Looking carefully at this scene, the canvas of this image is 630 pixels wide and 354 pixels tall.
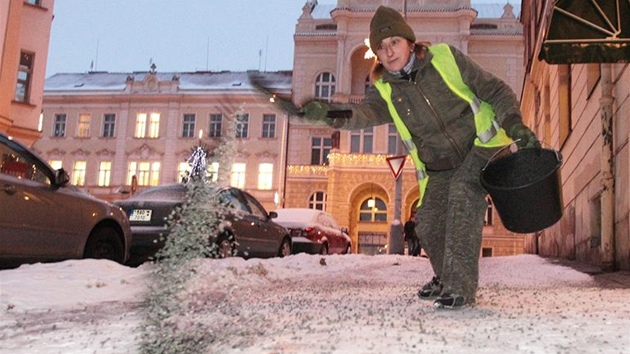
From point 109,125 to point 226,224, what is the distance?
1416 inches

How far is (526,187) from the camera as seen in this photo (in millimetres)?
3596

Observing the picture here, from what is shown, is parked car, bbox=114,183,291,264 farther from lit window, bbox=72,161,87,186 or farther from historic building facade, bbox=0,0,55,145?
lit window, bbox=72,161,87,186

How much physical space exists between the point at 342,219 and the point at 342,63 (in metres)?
9.18

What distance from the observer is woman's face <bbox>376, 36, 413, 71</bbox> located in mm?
3865

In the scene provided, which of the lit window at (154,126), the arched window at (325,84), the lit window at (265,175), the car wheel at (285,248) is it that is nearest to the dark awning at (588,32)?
the car wheel at (285,248)

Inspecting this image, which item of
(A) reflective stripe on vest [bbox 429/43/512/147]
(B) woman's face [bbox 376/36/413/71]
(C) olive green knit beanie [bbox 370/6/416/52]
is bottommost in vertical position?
(A) reflective stripe on vest [bbox 429/43/512/147]

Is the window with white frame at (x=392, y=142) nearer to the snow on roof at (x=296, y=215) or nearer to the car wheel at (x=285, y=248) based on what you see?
the snow on roof at (x=296, y=215)

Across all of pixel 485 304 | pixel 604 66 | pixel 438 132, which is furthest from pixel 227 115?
pixel 604 66

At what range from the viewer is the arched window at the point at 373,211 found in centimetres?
3716

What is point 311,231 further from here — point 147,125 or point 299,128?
point 147,125

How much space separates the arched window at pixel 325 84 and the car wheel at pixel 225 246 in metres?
28.6

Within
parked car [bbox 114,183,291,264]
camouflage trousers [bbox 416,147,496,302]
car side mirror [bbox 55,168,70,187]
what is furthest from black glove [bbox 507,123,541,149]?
parked car [bbox 114,183,291,264]

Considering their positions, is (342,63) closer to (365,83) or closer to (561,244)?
(365,83)

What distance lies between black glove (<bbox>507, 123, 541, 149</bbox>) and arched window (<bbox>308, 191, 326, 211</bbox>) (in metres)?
33.1
